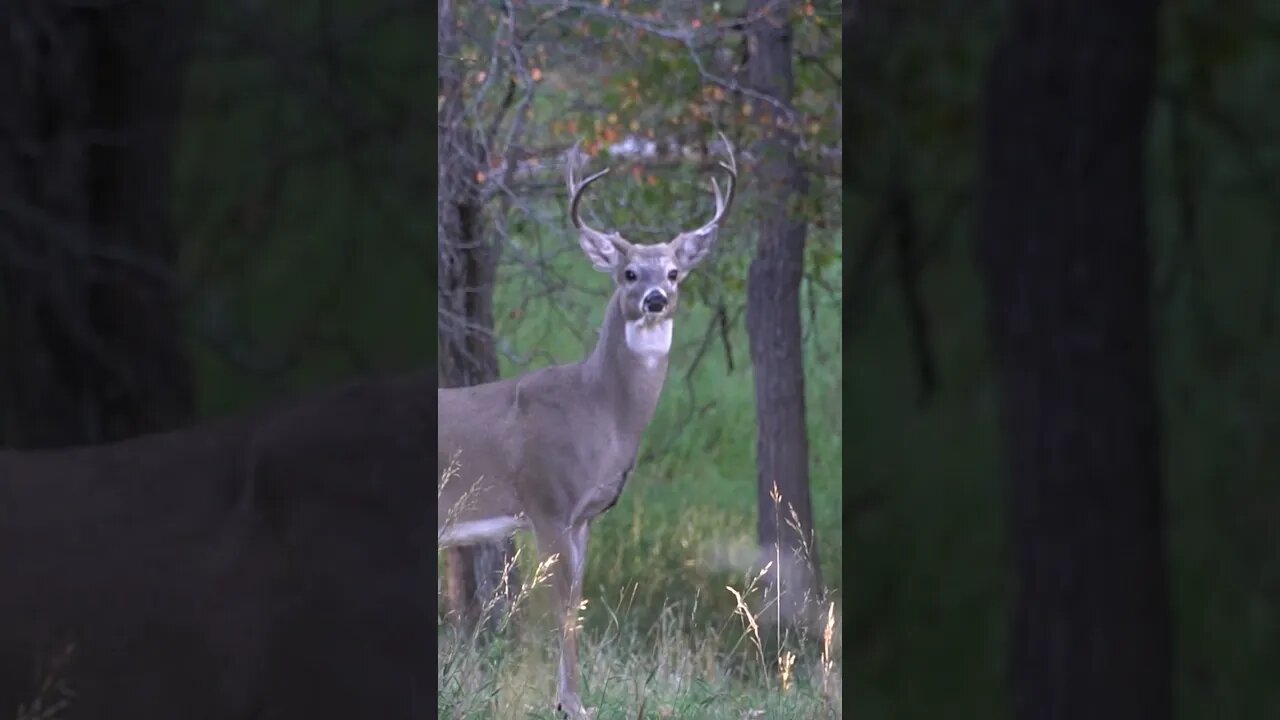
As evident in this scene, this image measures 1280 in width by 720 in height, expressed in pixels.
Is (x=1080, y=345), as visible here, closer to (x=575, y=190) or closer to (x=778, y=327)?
(x=575, y=190)

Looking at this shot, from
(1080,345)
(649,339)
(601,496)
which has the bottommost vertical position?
(601,496)

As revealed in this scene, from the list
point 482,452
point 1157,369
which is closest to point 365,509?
point 1157,369

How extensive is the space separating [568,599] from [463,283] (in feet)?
5.35

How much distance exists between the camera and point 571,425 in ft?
19.2

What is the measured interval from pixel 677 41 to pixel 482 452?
77.9 inches

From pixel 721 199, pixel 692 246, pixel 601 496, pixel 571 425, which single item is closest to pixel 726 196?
pixel 721 199

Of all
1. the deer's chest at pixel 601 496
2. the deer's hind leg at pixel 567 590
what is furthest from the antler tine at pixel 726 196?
the deer's hind leg at pixel 567 590

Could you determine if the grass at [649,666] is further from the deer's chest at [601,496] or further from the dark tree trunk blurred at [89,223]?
the dark tree trunk blurred at [89,223]

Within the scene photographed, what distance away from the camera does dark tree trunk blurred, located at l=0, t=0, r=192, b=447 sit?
102 inches

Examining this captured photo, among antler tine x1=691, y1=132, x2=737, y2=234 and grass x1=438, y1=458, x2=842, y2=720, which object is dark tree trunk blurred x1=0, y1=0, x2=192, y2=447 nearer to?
grass x1=438, y1=458, x2=842, y2=720

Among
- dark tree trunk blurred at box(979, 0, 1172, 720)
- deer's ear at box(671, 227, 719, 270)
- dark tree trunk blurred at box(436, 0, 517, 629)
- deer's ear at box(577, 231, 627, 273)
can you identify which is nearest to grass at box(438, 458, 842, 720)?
dark tree trunk blurred at box(436, 0, 517, 629)

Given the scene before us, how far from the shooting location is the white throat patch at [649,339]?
5902 mm

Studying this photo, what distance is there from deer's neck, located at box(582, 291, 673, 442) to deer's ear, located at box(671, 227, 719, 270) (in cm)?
24

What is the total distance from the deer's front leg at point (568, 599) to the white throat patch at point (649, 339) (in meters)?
0.69
